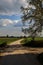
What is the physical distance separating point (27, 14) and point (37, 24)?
187 centimetres

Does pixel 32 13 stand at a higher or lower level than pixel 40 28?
higher

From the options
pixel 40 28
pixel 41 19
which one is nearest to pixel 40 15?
pixel 41 19

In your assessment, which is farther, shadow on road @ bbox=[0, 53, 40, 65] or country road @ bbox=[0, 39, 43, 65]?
country road @ bbox=[0, 39, 43, 65]

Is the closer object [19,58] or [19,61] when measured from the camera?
[19,61]

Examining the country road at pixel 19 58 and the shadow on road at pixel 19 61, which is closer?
the shadow on road at pixel 19 61

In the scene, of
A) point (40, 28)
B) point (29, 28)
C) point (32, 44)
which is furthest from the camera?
point (32, 44)

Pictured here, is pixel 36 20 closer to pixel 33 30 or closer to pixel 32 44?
pixel 33 30

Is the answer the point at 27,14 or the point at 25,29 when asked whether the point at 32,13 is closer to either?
the point at 27,14

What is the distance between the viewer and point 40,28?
2847cm

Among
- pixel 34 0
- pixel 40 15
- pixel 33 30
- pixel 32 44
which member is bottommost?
pixel 32 44

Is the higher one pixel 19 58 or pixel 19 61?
pixel 19 61

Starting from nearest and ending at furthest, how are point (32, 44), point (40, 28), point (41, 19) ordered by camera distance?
point (41, 19)
point (40, 28)
point (32, 44)

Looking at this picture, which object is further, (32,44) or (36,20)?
(32,44)

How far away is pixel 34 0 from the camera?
90.4 feet
